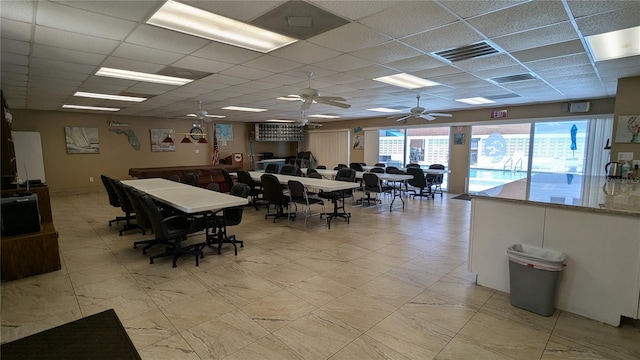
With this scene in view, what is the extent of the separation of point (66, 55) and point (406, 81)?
4.73 m

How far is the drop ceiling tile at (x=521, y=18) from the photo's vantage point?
237cm

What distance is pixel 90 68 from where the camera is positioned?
4047 mm

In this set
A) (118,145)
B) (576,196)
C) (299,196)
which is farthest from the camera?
(118,145)

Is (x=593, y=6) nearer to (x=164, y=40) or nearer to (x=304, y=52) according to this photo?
(x=304, y=52)

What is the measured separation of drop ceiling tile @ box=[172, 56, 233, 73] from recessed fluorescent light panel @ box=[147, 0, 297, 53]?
0.78 meters

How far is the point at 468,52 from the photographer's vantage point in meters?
3.50

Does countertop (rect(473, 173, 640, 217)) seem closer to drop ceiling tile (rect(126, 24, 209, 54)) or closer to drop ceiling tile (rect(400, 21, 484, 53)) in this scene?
drop ceiling tile (rect(400, 21, 484, 53))

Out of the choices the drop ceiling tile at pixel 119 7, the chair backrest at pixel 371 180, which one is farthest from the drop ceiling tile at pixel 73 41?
the chair backrest at pixel 371 180

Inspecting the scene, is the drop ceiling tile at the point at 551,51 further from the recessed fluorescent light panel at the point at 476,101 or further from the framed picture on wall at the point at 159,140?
the framed picture on wall at the point at 159,140

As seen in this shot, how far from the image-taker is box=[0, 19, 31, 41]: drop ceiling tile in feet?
8.49

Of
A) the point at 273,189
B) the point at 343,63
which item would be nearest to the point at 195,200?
the point at 273,189

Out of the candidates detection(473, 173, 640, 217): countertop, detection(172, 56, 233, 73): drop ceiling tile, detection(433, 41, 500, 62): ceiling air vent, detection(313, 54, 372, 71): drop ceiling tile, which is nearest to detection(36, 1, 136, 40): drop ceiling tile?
detection(172, 56, 233, 73): drop ceiling tile

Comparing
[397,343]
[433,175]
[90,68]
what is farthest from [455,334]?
[433,175]

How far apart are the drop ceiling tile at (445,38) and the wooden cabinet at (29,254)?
4447mm
